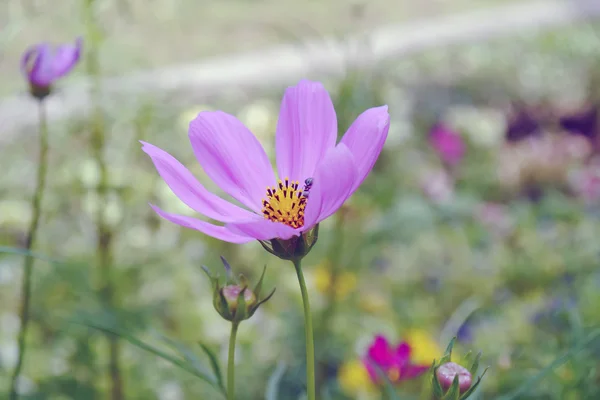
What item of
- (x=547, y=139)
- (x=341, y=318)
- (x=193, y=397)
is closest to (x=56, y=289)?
(x=193, y=397)

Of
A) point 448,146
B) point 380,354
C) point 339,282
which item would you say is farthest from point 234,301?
point 448,146

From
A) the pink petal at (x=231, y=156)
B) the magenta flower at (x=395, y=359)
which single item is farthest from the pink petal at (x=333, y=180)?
the magenta flower at (x=395, y=359)

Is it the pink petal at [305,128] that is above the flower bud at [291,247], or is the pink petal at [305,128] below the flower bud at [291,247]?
above

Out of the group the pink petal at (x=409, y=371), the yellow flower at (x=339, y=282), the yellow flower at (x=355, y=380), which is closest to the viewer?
the pink petal at (x=409, y=371)

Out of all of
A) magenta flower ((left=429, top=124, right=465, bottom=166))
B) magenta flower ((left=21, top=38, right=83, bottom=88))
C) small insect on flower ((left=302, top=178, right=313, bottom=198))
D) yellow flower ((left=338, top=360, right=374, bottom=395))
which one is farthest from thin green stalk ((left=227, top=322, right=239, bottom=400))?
magenta flower ((left=429, top=124, right=465, bottom=166))

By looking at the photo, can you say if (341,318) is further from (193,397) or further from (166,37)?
(166,37)

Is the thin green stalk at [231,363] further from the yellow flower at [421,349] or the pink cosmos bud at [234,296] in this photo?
the yellow flower at [421,349]
